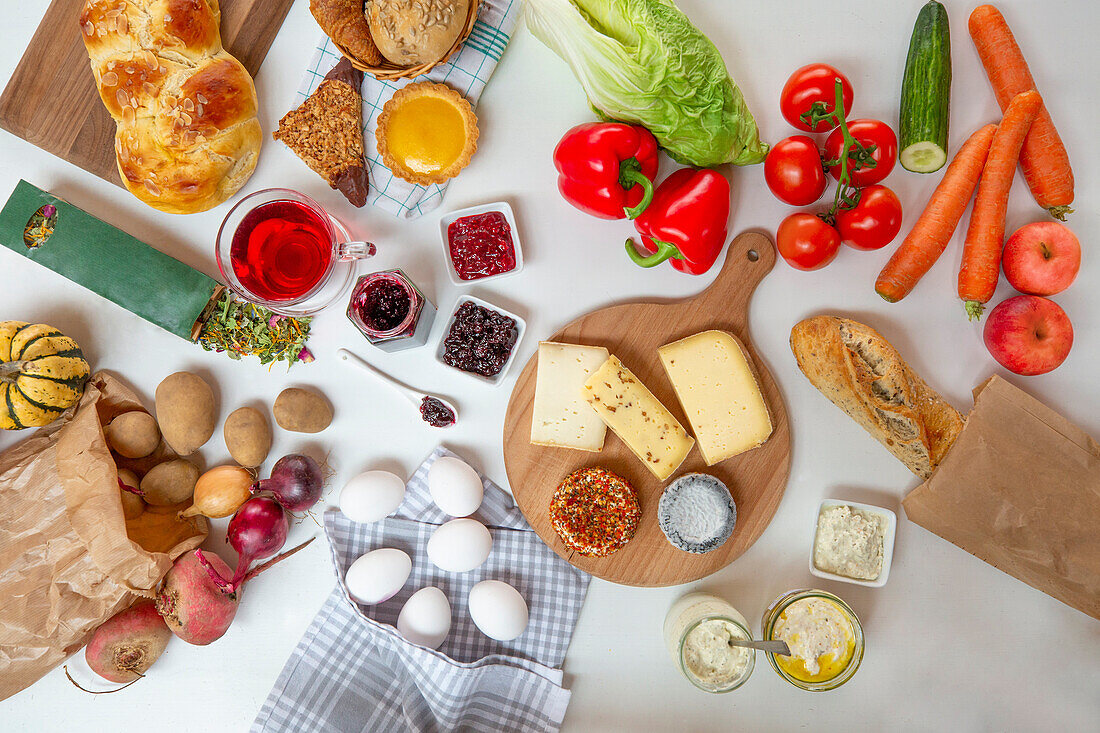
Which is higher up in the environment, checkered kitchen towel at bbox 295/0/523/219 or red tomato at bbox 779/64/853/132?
red tomato at bbox 779/64/853/132

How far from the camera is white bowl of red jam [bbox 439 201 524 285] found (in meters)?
1.92

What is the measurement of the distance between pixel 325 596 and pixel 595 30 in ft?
6.02

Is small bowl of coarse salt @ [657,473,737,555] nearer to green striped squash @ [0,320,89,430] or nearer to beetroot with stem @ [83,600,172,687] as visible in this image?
beetroot with stem @ [83,600,172,687]

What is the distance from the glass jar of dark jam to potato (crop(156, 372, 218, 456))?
58 centimetres

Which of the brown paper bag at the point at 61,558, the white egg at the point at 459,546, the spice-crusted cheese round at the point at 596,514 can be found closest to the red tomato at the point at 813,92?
the spice-crusted cheese round at the point at 596,514

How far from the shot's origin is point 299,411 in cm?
196

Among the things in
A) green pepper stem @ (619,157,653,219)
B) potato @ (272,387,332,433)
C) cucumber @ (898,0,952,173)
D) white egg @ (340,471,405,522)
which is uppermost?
cucumber @ (898,0,952,173)

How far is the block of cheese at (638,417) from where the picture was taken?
1871 millimetres

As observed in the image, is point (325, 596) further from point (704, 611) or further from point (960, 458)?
point (960, 458)

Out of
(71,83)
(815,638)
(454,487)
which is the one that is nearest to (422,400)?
(454,487)

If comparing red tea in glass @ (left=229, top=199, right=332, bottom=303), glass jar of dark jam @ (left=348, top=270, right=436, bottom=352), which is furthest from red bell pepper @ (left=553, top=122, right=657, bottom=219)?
red tea in glass @ (left=229, top=199, right=332, bottom=303)

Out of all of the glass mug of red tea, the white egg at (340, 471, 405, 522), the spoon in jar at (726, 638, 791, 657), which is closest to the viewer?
the spoon in jar at (726, 638, 791, 657)

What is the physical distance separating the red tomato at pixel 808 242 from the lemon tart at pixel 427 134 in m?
0.95

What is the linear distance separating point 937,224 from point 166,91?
221 centimetres
